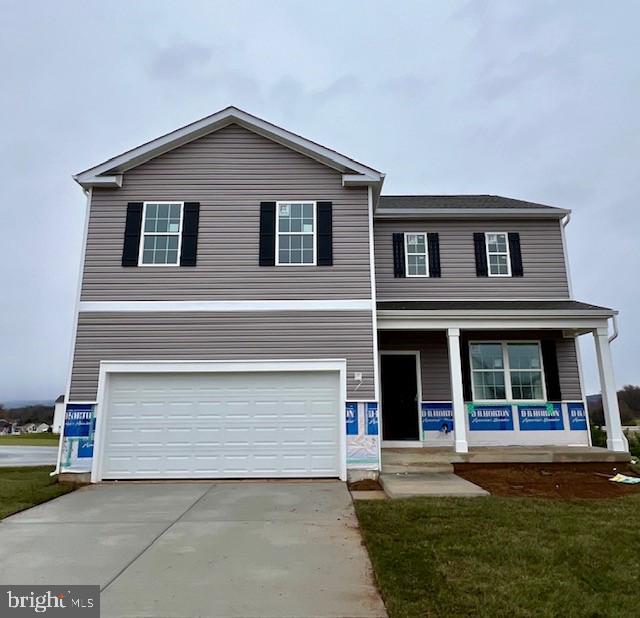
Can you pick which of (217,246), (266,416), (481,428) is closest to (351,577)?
(266,416)

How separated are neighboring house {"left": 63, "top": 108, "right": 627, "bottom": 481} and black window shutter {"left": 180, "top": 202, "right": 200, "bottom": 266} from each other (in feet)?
0.14

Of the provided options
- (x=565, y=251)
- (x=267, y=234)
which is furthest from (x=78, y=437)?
(x=565, y=251)

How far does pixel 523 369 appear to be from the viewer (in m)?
11.4

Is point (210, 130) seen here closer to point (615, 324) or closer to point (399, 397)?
point (399, 397)

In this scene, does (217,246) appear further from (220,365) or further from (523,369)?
(523,369)

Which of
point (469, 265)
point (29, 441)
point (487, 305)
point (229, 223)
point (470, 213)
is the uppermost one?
point (470, 213)

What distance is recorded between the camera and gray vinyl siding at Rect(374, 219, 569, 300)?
11.8 metres

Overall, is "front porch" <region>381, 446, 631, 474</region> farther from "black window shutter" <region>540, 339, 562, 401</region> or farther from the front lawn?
the front lawn

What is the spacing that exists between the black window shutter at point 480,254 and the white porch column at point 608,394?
303cm

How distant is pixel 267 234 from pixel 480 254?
591 centimetres

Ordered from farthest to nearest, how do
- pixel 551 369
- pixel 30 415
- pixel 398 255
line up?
pixel 30 415, pixel 398 255, pixel 551 369

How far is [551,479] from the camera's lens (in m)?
8.33

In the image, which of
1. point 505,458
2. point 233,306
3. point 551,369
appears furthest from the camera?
point 551,369

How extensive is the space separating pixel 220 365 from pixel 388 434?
15.3ft
